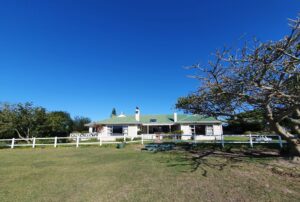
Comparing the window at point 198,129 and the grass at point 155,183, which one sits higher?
the window at point 198,129

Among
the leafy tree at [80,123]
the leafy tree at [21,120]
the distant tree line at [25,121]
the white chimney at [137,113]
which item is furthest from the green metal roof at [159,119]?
the leafy tree at [80,123]

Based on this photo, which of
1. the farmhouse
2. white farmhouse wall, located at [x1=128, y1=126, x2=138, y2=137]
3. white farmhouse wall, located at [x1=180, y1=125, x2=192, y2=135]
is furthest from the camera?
white farmhouse wall, located at [x1=128, y1=126, x2=138, y2=137]

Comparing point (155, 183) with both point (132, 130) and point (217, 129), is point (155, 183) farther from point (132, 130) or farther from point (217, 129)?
point (217, 129)

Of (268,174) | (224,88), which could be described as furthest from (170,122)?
(268,174)

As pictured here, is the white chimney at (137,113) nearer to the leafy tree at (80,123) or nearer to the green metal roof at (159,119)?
the green metal roof at (159,119)

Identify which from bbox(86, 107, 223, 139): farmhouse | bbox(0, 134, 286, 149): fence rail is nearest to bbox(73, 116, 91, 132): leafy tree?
bbox(86, 107, 223, 139): farmhouse

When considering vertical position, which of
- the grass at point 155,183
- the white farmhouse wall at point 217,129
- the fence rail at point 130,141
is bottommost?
the grass at point 155,183

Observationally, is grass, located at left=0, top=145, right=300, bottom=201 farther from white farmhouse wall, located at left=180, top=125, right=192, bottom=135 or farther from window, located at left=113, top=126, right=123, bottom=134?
window, located at left=113, top=126, right=123, bottom=134

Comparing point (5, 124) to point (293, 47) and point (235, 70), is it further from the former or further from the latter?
point (293, 47)

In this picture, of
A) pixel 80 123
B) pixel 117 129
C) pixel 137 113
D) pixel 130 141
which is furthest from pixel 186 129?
Answer: pixel 80 123

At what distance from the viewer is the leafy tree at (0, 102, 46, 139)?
72.1ft

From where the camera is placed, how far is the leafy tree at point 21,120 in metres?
22.0

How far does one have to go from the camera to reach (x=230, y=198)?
4.65 meters

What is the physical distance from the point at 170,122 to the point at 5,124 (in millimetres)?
21782
